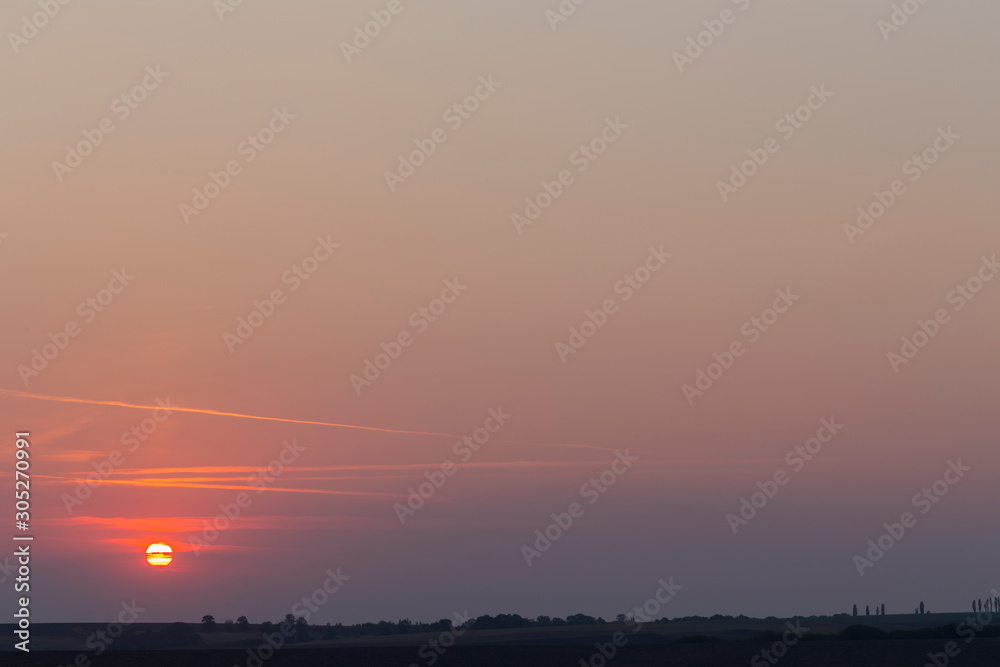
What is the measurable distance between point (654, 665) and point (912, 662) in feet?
48.4

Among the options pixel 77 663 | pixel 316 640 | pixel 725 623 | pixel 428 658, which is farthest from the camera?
pixel 725 623

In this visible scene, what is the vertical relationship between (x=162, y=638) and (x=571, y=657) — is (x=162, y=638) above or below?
above

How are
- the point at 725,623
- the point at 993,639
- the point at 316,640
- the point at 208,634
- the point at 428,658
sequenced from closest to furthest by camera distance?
the point at 428,658 → the point at 993,639 → the point at 208,634 → the point at 316,640 → the point at 725,623

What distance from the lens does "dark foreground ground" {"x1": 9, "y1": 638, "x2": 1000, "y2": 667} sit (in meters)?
70.1

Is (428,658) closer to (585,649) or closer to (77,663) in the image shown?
(585,649)

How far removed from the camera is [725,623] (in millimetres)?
198500

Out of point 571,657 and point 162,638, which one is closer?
point 571,657

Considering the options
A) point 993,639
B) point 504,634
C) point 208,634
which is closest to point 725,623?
point 504,634

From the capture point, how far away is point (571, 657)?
74625mm

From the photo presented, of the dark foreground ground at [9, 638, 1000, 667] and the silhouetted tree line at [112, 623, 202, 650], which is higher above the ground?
the silhouetted tree line at [112, 623, 202, 650]

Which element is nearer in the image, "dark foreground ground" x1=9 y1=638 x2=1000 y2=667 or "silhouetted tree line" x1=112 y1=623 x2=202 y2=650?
"dark foreground ground" x1=9 y1=638 x2=1000 y2=667

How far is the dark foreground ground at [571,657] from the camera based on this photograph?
7012 centimetres

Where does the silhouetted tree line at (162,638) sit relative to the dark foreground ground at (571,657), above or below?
above

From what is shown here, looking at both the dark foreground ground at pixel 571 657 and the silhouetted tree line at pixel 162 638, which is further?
the silhouetted tree line at pixel 162 638
